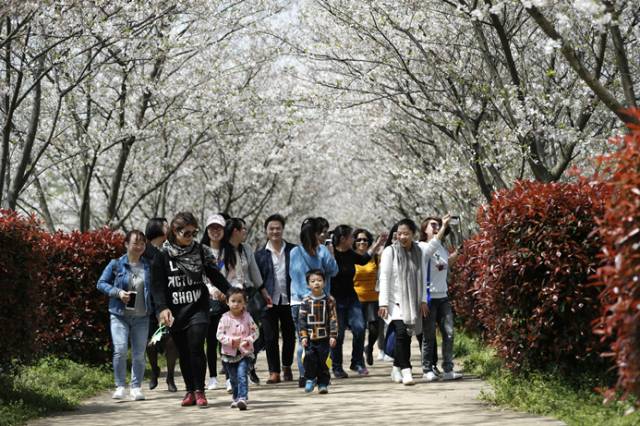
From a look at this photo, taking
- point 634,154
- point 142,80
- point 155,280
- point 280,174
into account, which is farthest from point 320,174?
point 634,154

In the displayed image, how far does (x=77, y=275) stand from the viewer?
1252 centimetres

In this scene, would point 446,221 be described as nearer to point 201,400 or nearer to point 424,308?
point 424,308

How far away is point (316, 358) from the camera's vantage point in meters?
10.8

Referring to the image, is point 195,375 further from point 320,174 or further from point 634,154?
point 320,174

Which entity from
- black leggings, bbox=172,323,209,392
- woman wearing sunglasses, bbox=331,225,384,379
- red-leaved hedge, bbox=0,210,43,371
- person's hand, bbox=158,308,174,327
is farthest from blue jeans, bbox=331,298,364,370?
red-leaved hedge, bbox=0,210,43,371

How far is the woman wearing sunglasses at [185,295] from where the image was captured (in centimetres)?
964

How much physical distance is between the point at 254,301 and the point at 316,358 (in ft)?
5.49

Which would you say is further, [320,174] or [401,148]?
[320,174]

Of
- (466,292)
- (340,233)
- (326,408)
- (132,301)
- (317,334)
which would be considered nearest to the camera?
(326,408)

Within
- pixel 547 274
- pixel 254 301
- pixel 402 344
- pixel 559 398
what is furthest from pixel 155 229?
pixel 559 398

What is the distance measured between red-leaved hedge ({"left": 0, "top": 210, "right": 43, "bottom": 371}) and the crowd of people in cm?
110

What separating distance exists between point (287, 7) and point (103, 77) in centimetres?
367

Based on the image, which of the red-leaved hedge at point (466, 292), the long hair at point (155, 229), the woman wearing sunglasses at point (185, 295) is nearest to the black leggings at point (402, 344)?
the woman wearing sunglasses at point (185, 295)

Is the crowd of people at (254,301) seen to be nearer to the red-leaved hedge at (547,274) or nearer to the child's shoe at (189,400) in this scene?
the child's shoe at (189,400)
